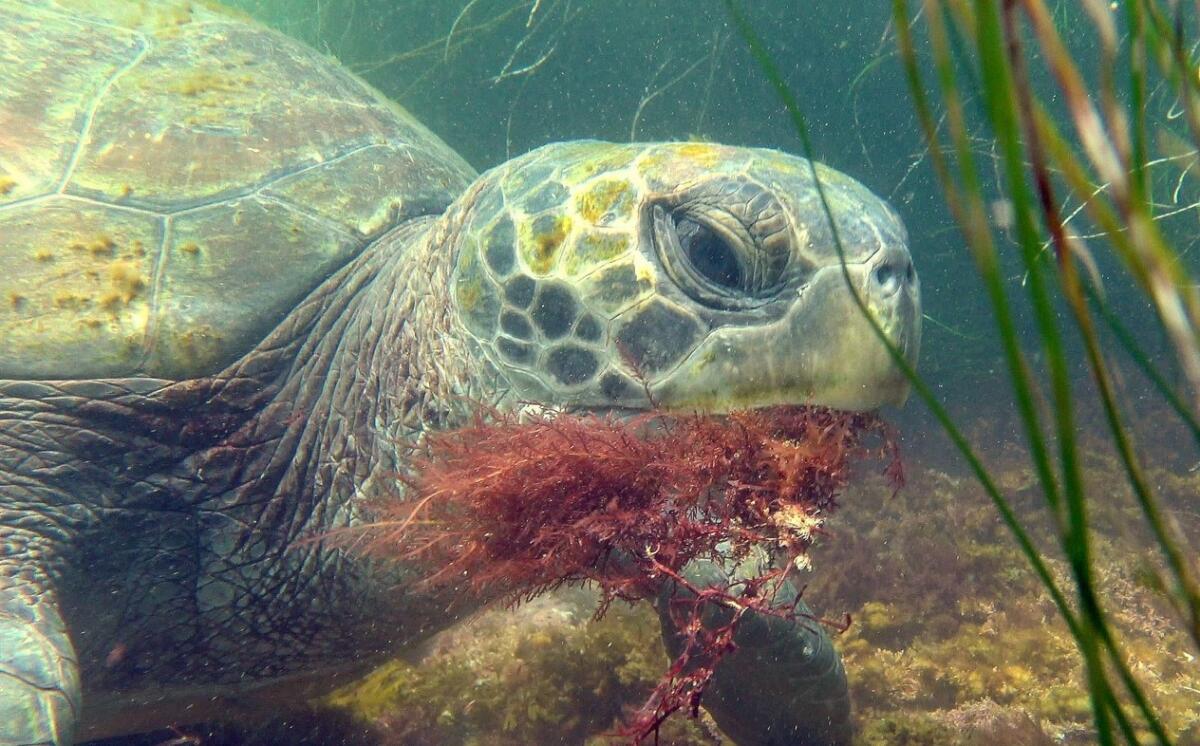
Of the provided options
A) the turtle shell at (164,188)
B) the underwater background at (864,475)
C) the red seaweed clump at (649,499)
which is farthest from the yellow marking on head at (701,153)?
the turtle shell at (164,188)

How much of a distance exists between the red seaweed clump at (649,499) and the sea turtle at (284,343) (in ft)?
0.32

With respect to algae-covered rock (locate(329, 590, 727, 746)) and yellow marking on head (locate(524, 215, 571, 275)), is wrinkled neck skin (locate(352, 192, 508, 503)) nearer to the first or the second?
yellow marking on head (locate(524, 215, 571, 275))

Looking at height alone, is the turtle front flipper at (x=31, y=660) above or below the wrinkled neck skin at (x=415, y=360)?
below

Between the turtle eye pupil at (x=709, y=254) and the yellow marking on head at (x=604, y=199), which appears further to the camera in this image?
the yellow marking on head at (x=604, y=199)

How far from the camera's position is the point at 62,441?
210 cm

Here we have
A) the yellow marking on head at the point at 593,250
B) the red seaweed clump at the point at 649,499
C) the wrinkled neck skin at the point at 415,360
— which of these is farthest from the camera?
the wrinkled neck skin at the point at 415,360

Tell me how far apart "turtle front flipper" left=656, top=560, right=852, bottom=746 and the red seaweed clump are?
0.67m

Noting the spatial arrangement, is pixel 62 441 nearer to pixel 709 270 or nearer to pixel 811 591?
pixel 709 270

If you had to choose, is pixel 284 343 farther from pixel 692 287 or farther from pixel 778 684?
pixel 778 684

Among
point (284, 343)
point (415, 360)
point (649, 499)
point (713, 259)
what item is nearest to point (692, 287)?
point (713, 259)

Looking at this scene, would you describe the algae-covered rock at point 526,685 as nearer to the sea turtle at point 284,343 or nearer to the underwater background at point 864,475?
the underwater background at point 864,475

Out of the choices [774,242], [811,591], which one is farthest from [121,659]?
[811,591]

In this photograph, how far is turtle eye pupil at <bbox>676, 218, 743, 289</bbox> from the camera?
6.07 feet

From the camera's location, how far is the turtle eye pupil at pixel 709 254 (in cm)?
185
